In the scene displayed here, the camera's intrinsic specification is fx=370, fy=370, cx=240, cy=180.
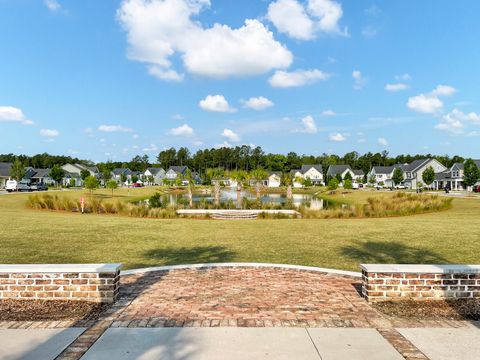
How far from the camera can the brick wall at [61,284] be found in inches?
237

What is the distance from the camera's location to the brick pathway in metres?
5.16

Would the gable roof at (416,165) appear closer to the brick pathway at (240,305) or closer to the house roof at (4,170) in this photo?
the brick pathway at (240,305)

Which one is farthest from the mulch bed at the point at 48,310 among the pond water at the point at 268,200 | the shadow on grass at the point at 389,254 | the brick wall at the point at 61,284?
the pond water at the point at 268,200

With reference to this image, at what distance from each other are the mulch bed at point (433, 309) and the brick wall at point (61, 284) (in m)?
4.44

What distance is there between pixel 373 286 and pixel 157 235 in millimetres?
10175

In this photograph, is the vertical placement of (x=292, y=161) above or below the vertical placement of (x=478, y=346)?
above

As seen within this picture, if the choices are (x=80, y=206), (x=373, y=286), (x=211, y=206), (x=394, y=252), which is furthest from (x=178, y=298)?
(x=211, y=206)

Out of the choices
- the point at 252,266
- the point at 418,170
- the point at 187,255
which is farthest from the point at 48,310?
the point at 418,170

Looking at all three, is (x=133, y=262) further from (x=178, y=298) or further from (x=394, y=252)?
(x=394, y=252)

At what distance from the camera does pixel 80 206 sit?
26.4 meters

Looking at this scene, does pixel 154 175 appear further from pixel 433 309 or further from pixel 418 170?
pixel 433 309

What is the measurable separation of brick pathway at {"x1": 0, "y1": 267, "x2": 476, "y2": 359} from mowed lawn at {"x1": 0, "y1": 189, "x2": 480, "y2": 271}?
193cm

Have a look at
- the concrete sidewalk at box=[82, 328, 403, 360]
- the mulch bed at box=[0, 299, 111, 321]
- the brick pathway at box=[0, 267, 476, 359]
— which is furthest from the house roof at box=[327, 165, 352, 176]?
the concrete sidewalk at box=[82, 328, 403, 360]

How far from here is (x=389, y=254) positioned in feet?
35.5
